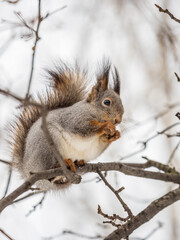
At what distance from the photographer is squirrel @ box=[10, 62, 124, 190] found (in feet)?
6.16

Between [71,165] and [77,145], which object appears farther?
[77,145]

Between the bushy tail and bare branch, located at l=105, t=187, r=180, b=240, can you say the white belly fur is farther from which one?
bare branch, located at l=105, t=187, r=180, b=240

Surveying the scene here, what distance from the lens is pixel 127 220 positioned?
1530 mm

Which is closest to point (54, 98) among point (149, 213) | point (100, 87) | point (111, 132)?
point (100, 87)

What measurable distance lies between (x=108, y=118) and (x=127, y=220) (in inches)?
23.9

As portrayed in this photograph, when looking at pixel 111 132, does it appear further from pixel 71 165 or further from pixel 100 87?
pixel 100 87

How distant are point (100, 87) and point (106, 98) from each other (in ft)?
0.40

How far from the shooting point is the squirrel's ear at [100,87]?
213 centimetres

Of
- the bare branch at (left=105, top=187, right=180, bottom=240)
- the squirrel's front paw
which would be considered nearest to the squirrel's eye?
the squirrel's front paw

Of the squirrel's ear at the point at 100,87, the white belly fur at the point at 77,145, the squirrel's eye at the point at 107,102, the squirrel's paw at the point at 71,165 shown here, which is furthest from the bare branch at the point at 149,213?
the squirrel's ear at the point at 100,87

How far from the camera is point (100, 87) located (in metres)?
2.15

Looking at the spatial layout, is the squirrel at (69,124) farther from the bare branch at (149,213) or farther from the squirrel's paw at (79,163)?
the bare branch at (149,213)

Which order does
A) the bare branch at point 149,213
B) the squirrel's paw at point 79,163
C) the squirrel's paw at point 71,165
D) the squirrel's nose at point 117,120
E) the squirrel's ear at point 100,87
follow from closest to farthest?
the bare branch at point 149,213 < the squirrel's paw at point 71,165 < the squirrel's paw at point 79,163 < the squirrel's nose at point 117,120 < the squirrel's ear at point 100,87

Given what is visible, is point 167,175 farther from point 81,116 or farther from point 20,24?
point 20,24
